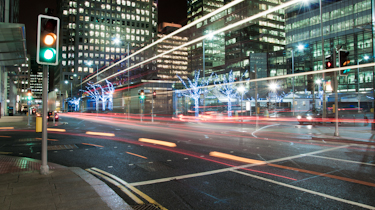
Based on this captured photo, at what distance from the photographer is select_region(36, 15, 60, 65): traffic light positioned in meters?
5.70

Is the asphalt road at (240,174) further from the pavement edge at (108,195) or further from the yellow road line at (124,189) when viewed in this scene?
the pavement edge at (108,195)

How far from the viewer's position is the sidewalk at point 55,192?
4.16 m

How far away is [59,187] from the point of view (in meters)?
5.09

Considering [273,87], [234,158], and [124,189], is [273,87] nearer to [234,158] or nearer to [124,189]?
[234,158]

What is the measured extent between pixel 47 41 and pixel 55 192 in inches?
139

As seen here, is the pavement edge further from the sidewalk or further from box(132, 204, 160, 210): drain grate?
box(132, 204, 160, 210): drain grate

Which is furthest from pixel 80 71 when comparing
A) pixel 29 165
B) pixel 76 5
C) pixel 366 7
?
pixel 29 165

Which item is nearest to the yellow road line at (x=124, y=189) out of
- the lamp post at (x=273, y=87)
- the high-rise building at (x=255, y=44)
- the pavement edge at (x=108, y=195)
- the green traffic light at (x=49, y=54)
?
the pavement edge at (x=108, y=195)

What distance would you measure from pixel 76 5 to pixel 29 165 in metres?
145

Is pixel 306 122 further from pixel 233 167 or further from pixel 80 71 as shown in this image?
pixel 80 71

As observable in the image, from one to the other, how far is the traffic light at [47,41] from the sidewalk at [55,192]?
2.81 m

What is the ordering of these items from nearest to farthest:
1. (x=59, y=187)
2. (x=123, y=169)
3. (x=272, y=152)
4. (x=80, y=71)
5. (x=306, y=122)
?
(x=59, y=187) → (x=123, y=169) → (x=272, y=152) → (x=306, y=122) → (x=80, y=71)

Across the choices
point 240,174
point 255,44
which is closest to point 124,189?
point 240,174

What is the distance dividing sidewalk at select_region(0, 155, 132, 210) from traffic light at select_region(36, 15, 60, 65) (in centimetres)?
281
